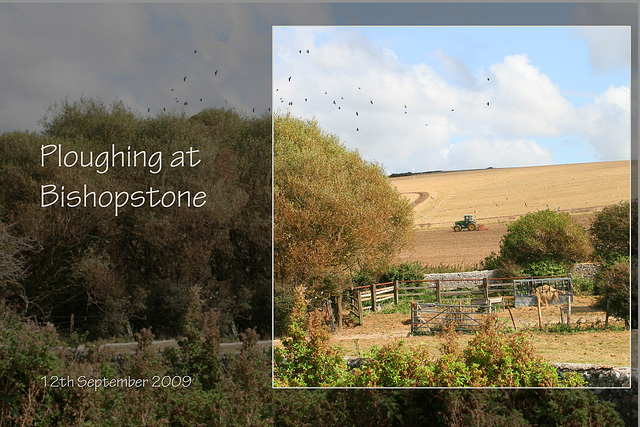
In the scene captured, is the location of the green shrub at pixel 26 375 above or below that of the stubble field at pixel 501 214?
below

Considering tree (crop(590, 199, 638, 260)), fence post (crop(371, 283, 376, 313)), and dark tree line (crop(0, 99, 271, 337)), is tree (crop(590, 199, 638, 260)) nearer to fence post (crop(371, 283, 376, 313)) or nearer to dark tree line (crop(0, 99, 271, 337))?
fence post (crop(371, 283, 376, 313))

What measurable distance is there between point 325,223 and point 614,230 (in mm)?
3335

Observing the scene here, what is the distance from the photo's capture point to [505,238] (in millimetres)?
6504

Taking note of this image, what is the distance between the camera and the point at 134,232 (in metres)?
9.75

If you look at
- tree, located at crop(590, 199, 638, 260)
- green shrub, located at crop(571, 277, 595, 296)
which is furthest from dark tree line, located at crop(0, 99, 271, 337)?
tree, located at crop(590, 199, 638, 260)

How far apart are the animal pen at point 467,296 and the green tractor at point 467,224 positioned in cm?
60

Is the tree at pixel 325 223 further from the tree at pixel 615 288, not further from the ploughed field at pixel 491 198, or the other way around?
the tree at pixel 615 288

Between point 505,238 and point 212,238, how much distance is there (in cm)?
511

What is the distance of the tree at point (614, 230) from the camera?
21.0ft

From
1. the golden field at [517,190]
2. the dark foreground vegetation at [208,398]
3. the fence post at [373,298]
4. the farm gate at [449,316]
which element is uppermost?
the golden field at [517,190]

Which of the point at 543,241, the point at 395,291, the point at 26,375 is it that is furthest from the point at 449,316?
the point at 26,375

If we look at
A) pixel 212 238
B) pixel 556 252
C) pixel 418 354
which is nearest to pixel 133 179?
pixel 212 238

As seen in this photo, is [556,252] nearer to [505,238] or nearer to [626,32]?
[505,238]

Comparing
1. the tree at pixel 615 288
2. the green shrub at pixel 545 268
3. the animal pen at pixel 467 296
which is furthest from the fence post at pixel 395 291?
the tree at pixel 615 288
